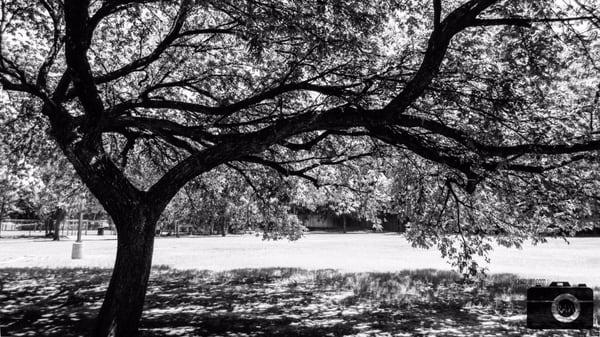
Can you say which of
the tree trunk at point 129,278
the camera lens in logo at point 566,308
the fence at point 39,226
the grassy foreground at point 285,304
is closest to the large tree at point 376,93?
the tree trunk at point 129,278

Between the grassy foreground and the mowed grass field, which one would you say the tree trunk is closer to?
the mowed grass field

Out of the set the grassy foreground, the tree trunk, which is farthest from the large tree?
the grassy foreground

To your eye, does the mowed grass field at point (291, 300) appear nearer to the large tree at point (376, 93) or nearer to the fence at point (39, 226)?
the large tree at point (376, 93)

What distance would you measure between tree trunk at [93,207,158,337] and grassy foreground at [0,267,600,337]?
87cm

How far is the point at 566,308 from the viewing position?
2822 millimetres

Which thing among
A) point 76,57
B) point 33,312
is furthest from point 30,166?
point 76,57

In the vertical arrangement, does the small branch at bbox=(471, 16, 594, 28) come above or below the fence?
above

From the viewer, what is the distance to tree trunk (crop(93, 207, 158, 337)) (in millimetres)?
7164

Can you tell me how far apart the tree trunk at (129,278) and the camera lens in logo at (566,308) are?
6129 mm

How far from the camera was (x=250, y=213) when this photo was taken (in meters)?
14.2

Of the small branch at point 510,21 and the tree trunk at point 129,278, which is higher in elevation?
the small branch at point 510,21

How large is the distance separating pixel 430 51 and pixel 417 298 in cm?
757

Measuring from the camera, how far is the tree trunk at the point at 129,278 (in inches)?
282

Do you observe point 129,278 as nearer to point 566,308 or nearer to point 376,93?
point 376,93
